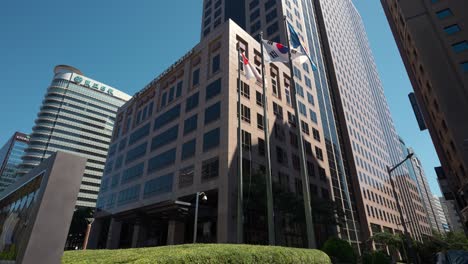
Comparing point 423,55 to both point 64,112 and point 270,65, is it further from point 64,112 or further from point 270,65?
point 64,112

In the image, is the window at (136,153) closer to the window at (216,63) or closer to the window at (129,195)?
the window at (129,195)

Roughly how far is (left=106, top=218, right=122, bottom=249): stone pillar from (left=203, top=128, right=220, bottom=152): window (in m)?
23.1

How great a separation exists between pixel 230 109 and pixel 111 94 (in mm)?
148839

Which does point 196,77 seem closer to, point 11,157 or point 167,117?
point 167,117

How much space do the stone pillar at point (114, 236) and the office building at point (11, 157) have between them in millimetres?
158653

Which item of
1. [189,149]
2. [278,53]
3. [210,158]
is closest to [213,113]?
[189,149]

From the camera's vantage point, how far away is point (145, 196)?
42031 mm

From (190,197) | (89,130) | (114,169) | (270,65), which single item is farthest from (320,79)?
(89,130)

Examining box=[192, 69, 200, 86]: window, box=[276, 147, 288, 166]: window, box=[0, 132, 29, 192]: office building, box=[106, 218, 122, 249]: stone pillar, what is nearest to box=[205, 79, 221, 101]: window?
box=[192, 69, 200, 86]: window

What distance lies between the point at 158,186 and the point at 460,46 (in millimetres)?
46330

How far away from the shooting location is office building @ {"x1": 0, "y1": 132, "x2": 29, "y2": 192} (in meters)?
162

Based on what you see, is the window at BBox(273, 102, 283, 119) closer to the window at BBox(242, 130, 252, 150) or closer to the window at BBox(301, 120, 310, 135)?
the window at BBox(301, 120, 310, 135)

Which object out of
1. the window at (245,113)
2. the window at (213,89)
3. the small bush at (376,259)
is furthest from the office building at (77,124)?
the small bush at (376,259)

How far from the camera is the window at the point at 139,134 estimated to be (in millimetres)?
50506
